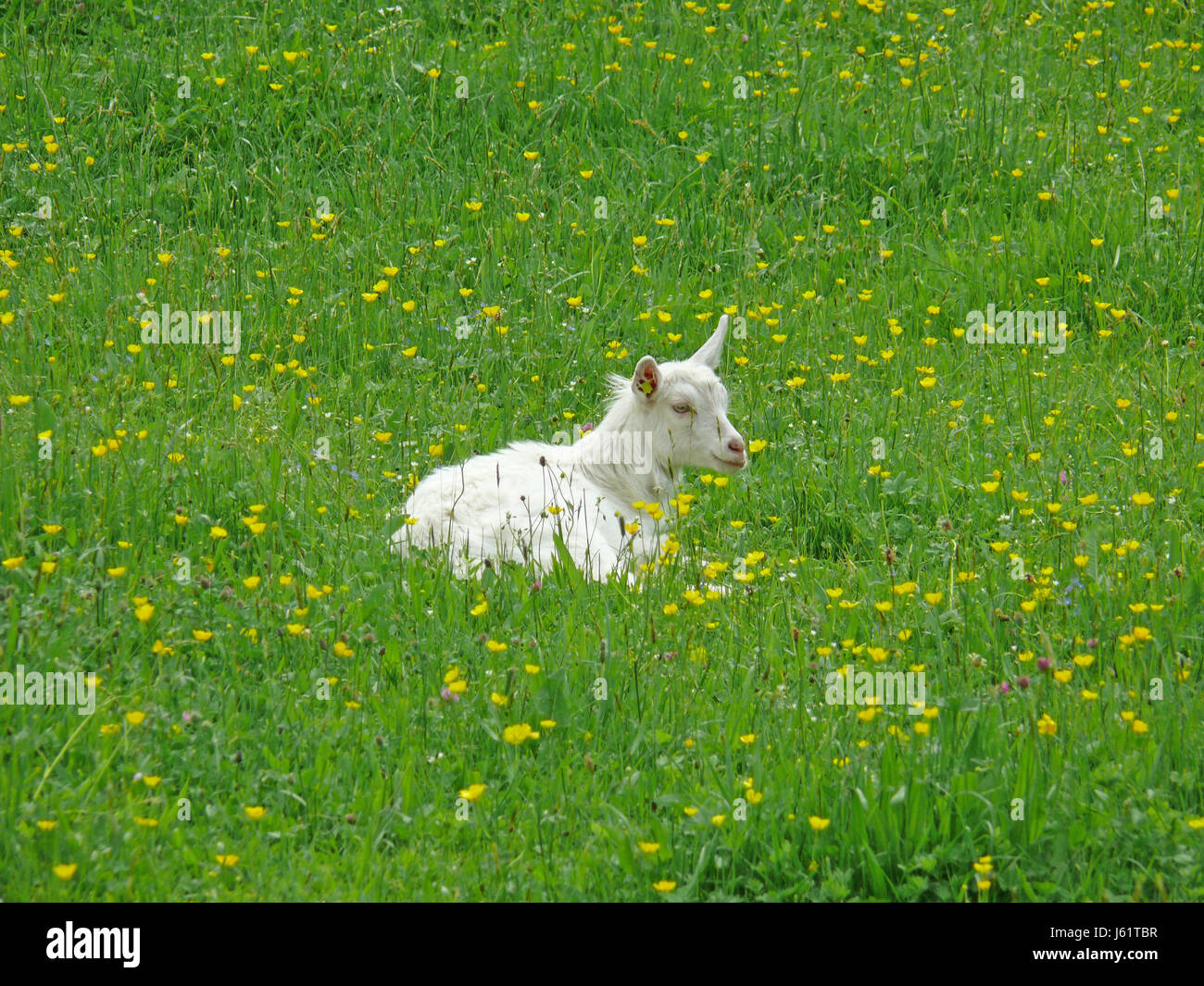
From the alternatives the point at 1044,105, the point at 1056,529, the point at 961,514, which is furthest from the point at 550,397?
the point at 1044,105

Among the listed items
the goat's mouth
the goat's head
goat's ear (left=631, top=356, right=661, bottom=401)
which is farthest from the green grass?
goat's ear (left=631, top=356, right=661, bottom=401)

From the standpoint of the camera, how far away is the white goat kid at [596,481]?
5.73 metres

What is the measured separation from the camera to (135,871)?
Result: 3.46 meters

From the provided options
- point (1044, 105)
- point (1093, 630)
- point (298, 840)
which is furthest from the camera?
point (1044, 105)

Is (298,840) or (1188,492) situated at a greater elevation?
(1188,492)

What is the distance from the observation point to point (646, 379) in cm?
662

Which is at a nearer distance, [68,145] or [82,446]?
[82,446]

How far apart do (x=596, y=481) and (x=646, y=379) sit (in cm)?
65

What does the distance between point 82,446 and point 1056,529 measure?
14.4ft

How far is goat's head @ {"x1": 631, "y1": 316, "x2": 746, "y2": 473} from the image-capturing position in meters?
6.64

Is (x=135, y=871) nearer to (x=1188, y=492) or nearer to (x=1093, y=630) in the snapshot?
(x=1093, y=630)

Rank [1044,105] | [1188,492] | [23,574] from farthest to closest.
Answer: [1044,105] < [1188,492] < [23,574]

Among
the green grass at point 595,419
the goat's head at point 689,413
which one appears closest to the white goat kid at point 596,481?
the goat's head at point 689,413

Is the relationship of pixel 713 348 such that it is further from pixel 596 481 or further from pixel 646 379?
pixel 596 481
